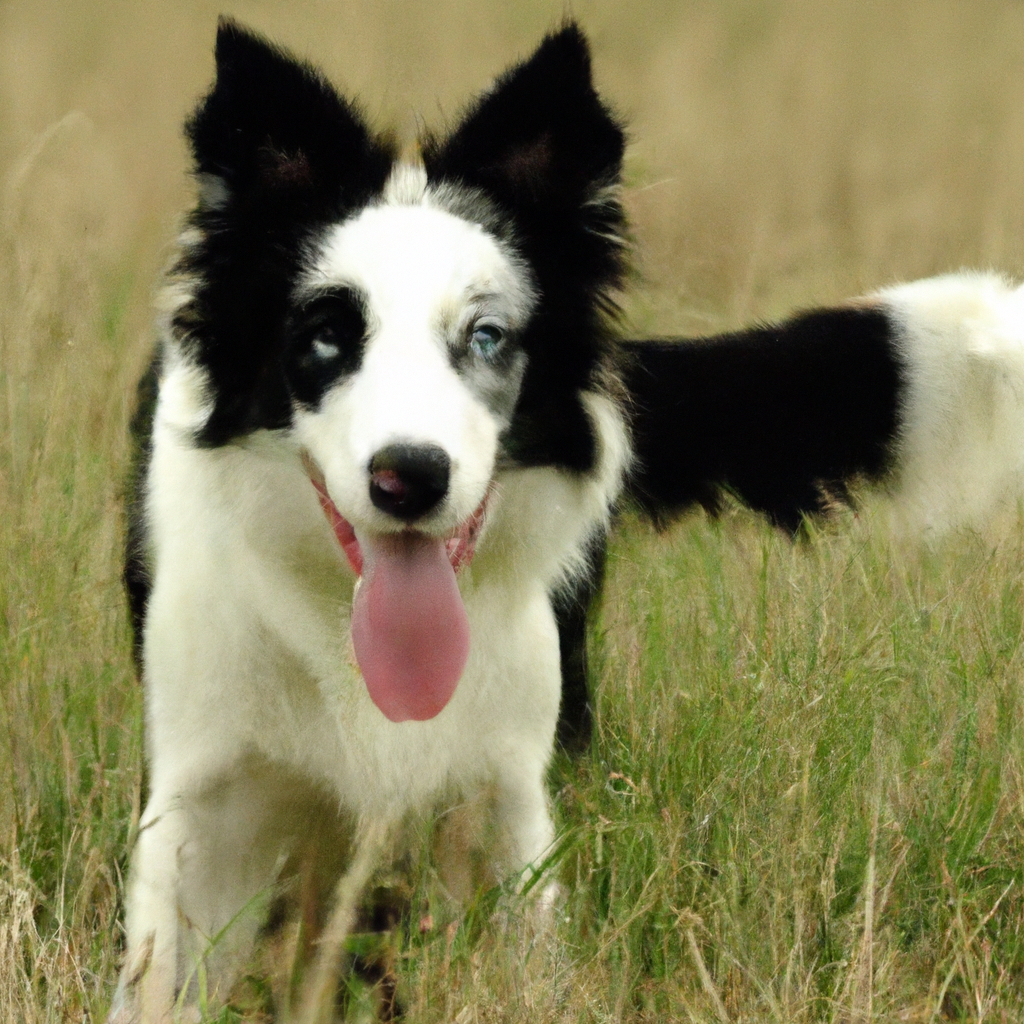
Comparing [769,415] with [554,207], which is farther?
[769,415]

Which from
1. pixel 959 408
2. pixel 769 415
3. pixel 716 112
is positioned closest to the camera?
pixel 769 415

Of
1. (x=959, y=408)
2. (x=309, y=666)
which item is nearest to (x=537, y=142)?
(x=309, y=666)

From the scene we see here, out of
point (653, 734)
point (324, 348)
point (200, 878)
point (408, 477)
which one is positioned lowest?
point (200, 878)

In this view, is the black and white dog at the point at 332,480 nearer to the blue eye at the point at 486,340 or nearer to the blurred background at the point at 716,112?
the blue eye at the point at 486,340

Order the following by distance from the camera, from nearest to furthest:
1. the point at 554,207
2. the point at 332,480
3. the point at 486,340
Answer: the point at 332,480
the point at 486,340
the point at 554,207

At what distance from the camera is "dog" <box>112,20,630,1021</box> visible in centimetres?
244

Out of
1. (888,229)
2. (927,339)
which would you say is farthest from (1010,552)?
(888,229)

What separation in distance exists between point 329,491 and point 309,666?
48 cm

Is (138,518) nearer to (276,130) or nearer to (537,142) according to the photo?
(276,130)

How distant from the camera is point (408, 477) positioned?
2.15 meters

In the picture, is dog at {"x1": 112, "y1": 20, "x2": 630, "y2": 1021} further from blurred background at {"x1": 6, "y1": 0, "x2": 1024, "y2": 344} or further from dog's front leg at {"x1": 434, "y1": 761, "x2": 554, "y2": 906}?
blurred background at {"x1": 6, "y1": 0, "x2": 1024, "y2": 344}

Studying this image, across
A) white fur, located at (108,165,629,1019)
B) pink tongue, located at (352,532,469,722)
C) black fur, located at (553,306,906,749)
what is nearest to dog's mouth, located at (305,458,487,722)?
pink tongue, located at (352,532,469,722)

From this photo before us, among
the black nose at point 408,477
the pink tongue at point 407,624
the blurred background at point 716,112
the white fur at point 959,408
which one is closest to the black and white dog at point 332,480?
the pink tongue at point 407,624

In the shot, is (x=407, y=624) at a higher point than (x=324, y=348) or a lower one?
lower
